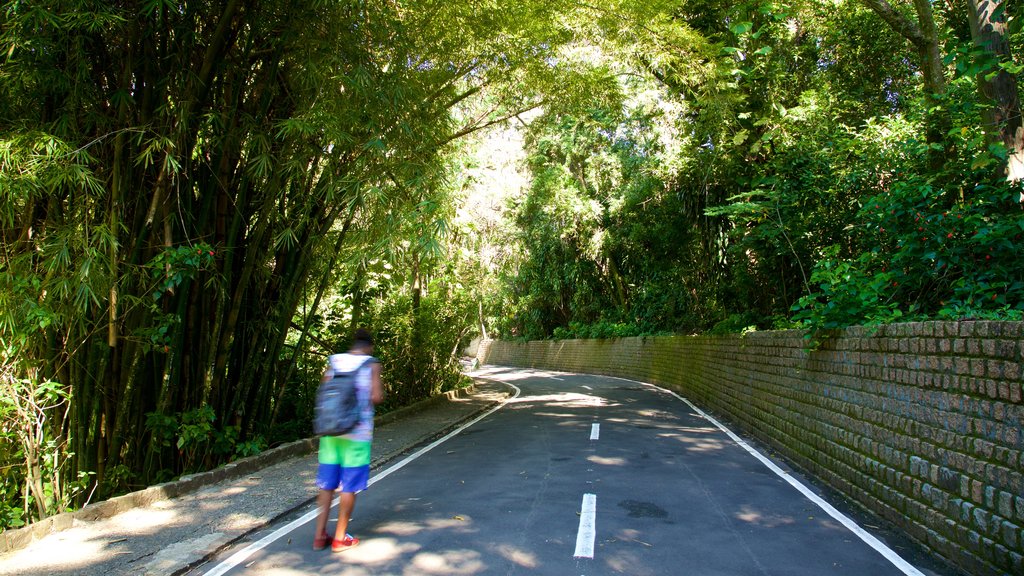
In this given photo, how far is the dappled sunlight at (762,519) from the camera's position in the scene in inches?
231

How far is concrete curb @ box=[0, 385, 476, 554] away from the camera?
17.7 ft

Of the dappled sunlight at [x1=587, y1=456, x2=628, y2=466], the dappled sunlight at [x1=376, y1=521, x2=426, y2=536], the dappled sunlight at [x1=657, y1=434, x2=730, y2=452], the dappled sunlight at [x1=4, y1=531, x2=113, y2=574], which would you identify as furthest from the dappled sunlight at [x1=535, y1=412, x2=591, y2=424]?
the dappled sunlight at [x1=4, y1=531, x2=113, y2=574]

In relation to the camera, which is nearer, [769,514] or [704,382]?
[769,514]

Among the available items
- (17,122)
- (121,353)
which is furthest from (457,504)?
(17,122)

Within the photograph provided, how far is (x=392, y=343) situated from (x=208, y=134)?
7.77m

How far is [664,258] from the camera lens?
71.7 ft

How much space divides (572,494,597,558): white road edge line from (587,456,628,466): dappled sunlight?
171 centimetres

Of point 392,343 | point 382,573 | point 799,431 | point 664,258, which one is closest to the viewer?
point 382,573

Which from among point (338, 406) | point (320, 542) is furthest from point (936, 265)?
point (320, 542)

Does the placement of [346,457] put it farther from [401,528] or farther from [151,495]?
[151,495]

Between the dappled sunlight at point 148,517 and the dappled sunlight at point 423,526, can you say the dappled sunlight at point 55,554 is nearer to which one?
the dappled sunlight at point 148,517

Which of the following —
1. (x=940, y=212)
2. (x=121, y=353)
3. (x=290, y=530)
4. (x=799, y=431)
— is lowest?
(x=290, y=530)

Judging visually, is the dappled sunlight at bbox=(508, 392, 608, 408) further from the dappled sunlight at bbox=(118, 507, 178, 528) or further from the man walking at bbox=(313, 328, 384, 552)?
the man walking at bbox=(313, 328, 384, 552)

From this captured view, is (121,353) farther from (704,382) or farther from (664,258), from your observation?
(664,258)
